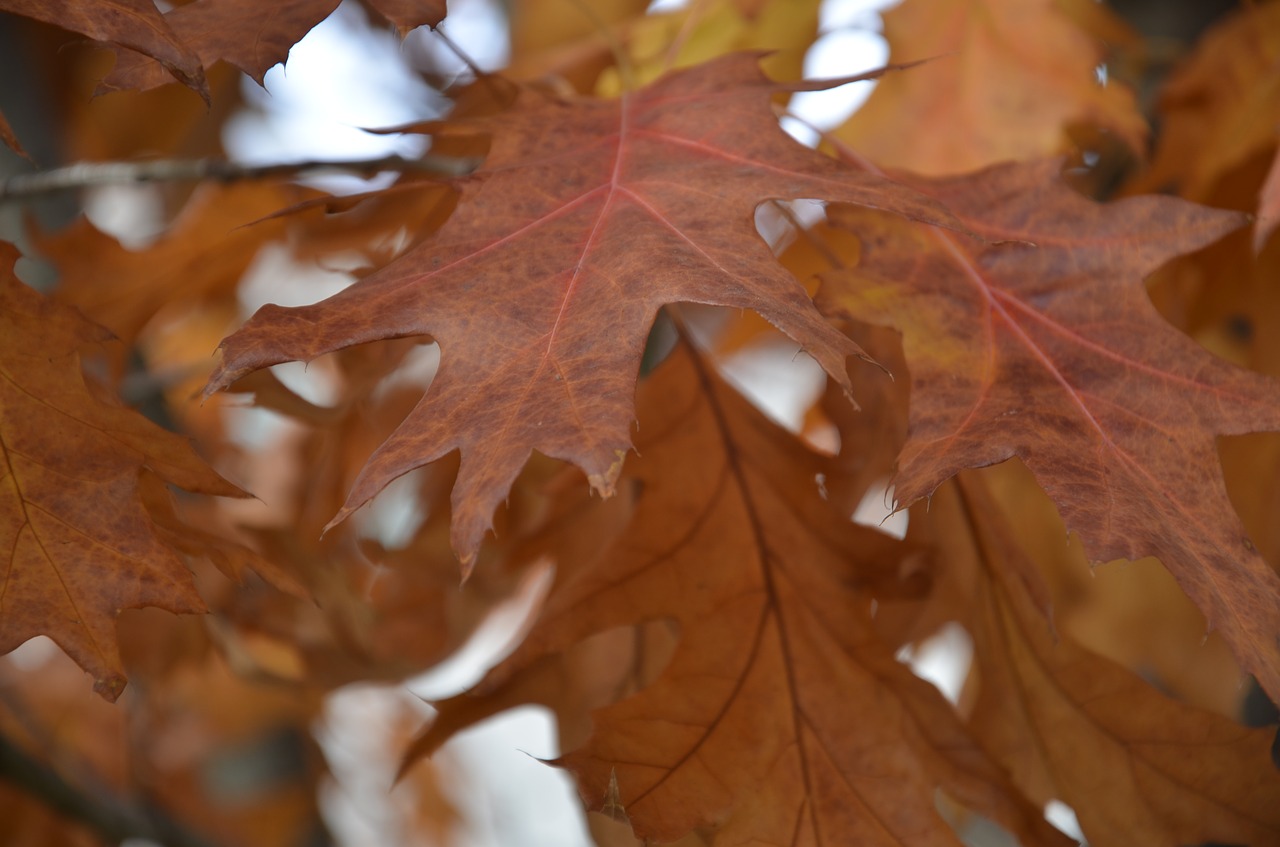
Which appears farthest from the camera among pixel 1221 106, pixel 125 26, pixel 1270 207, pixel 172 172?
pixel 1221 106

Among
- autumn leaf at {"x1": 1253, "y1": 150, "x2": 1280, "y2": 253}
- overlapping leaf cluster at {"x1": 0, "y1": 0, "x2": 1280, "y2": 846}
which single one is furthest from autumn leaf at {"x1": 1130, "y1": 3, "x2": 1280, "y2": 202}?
autumn leaf at {"x1": 1253, "y1": 150, "x2": 1280, "y2": 253}

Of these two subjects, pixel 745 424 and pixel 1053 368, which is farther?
Result: pixel 745 424

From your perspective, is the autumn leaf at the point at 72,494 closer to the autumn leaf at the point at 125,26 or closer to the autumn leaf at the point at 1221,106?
the autumn leaf at the point at 125,26

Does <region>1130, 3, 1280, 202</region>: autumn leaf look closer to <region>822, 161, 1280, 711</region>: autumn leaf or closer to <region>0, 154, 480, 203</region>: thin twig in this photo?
<region>822, 161, 1280, 711</region>: autumn leaf

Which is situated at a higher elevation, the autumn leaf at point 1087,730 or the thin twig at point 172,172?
the thin twig at point 172,172

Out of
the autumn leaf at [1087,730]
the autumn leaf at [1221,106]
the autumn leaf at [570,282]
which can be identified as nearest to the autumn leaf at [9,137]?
the autumn leaf at [570,282]

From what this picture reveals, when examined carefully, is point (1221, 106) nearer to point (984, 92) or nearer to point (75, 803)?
point (984, 92)

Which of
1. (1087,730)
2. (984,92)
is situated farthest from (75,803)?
(984,92)
